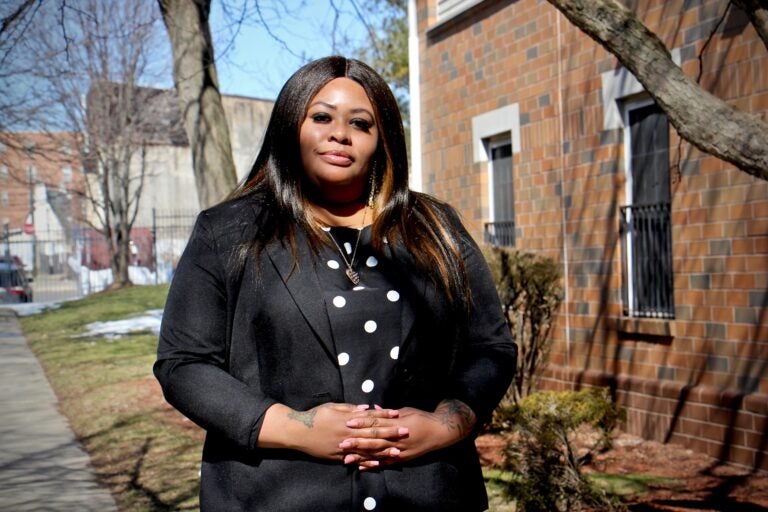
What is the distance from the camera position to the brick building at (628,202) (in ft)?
23.2

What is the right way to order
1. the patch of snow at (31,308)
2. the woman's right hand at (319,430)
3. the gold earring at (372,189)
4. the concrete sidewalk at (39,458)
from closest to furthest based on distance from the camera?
the woman's right hand at (319,430), the gold earring at (372,189), the concrete sidewalk at (39,458), the patch of snow at (31,308)

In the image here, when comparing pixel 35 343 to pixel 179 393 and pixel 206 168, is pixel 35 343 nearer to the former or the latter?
→ pixel 206 168

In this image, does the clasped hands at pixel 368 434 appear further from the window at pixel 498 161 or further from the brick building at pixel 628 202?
the window at pixel 498 161

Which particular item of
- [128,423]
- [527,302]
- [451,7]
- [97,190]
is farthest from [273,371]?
[97,190]

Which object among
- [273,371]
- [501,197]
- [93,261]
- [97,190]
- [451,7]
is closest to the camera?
[273,371]

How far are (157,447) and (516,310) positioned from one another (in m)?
3.45

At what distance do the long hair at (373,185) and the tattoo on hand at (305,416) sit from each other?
0.43 metres

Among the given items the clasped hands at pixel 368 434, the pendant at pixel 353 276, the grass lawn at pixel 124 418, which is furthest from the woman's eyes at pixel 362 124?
the grass lawn at pixel 124 418

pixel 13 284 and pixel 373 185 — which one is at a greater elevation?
pixel 373 185

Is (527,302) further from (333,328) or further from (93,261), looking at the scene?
(93,261)

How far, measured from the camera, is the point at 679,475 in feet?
22.6

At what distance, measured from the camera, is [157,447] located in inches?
320

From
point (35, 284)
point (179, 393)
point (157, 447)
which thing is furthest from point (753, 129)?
point (35, 284)

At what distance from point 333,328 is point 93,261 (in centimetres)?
4092
